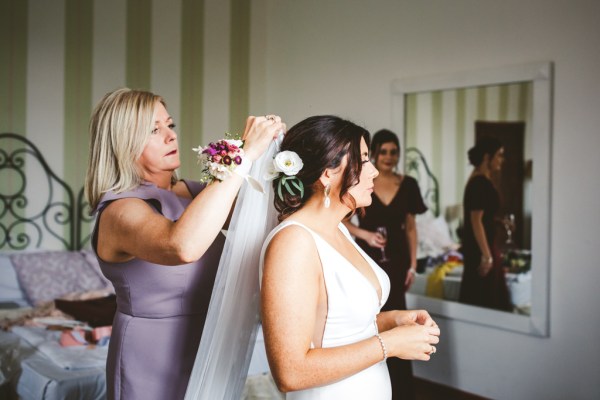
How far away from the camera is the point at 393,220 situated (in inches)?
154

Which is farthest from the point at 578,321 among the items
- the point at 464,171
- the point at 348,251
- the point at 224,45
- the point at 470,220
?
the point at 224,45

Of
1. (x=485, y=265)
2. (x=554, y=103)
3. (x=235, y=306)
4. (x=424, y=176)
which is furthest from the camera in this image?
(x=424, y=176)

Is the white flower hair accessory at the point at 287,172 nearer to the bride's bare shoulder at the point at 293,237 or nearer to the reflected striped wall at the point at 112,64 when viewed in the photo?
the bride's bare shoulder at the point at 293,237

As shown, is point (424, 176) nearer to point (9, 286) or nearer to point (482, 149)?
point (482, 149)

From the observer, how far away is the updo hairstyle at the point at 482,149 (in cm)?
372

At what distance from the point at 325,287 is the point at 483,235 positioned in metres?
2.49

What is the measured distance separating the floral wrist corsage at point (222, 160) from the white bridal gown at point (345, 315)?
20cm

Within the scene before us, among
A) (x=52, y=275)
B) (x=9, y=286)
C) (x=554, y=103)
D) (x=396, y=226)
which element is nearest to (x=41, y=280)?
(x=52, y=275)

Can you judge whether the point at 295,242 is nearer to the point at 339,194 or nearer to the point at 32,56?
the point at 339,194

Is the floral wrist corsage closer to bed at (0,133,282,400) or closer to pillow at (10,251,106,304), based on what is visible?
bed at (0,133,282,400)

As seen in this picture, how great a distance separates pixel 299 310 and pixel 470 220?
269 centimetres

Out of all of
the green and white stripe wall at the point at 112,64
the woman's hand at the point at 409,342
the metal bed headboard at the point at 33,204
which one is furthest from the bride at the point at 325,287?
the green and white stripe wall at the point at 112,64

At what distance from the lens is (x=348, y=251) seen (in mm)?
1685

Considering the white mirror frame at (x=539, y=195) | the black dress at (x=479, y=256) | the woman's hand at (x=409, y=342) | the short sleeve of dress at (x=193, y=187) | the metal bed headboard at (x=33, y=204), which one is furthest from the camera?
the metal bed headboard at (x=33, y=204)
